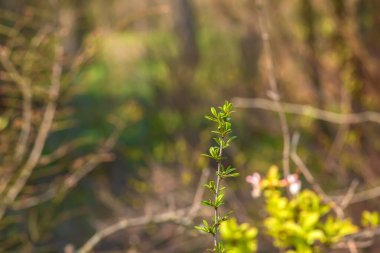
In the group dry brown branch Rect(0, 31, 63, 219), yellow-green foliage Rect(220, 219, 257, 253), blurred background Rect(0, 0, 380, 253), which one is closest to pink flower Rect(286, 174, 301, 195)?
yellow-green foliage Rect(220, 219, 257, 253)

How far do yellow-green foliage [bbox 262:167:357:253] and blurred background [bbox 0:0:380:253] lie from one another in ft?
1.00

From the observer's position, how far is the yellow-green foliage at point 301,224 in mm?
2074

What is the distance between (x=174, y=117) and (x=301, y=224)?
5.74m

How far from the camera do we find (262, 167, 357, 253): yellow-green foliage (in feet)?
6.81

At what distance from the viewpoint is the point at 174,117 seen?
25.7ft

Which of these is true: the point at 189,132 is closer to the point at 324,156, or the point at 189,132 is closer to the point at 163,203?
the point at 163,203

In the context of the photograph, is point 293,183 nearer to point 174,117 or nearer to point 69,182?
point 69,182

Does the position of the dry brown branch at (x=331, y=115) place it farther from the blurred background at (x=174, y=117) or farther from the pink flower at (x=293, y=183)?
the pink flower at (x=293, y=183)

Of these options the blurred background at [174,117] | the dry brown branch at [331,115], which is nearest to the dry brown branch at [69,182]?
the blurred background at [174,117]

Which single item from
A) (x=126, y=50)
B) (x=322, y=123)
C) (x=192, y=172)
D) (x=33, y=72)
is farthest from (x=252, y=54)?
(x=126, y=50)

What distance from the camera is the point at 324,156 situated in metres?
5.33

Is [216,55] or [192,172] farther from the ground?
[216,55]

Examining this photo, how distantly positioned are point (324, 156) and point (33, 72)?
9.14 feet

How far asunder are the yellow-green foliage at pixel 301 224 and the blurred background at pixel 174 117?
1.00 ft
